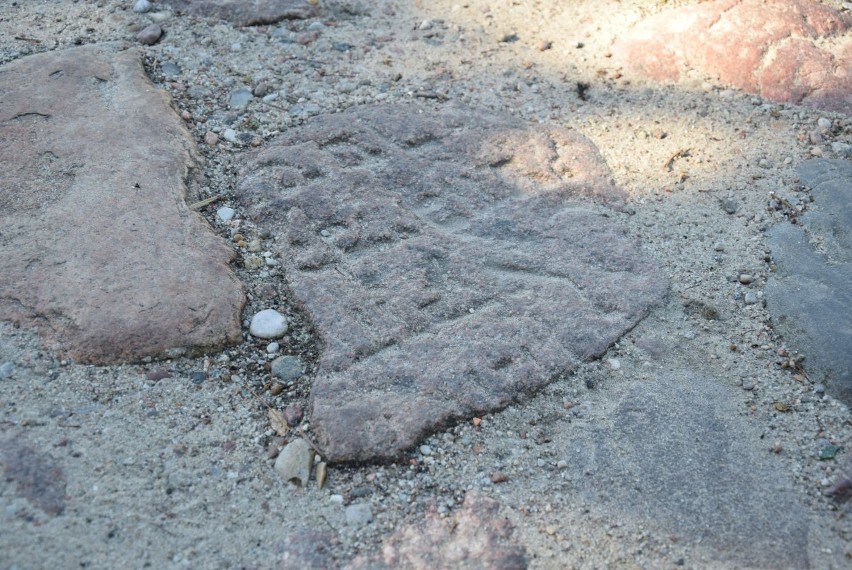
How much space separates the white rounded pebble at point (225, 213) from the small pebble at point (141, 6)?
0.88 metres

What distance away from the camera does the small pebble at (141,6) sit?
231 cm

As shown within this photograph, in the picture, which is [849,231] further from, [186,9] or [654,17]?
[186,9]

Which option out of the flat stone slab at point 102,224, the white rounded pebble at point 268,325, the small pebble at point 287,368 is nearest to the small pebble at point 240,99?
the flat stone slab at point 102,224

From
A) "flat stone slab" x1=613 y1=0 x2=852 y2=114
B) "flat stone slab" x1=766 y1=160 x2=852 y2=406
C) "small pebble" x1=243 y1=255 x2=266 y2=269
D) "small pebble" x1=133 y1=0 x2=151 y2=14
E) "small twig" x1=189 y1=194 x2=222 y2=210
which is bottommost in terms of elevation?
"small pebble" x1=243 y1=255 x2=266 y2=269

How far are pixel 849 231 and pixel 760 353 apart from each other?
17.2 inches

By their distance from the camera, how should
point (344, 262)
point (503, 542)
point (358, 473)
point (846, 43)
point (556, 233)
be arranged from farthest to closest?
1. point (846, 43)
2. point (556, 233)
3. point (344, 262)
4. point (358, 473)
5. point (503, 542)

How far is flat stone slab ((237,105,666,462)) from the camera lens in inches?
58.3

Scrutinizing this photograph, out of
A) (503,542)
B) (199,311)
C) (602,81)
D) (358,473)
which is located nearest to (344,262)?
(199,311)

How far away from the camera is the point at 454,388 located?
1.48 metres

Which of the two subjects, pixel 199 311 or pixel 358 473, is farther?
pixel 199 311

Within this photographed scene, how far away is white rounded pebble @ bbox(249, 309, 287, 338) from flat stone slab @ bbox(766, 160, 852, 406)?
103 cm

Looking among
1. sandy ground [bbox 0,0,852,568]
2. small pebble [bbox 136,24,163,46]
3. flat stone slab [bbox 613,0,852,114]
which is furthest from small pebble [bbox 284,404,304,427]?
flat stone slab [bbox 613,0,852,114]

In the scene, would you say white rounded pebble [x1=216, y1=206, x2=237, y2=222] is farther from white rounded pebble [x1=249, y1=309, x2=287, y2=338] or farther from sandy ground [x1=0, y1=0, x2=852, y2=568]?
white rounded pebble [x1=249, y1=309, x2=287, y2=338]

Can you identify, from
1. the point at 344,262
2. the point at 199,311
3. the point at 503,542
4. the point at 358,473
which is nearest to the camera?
the point at 503,542
